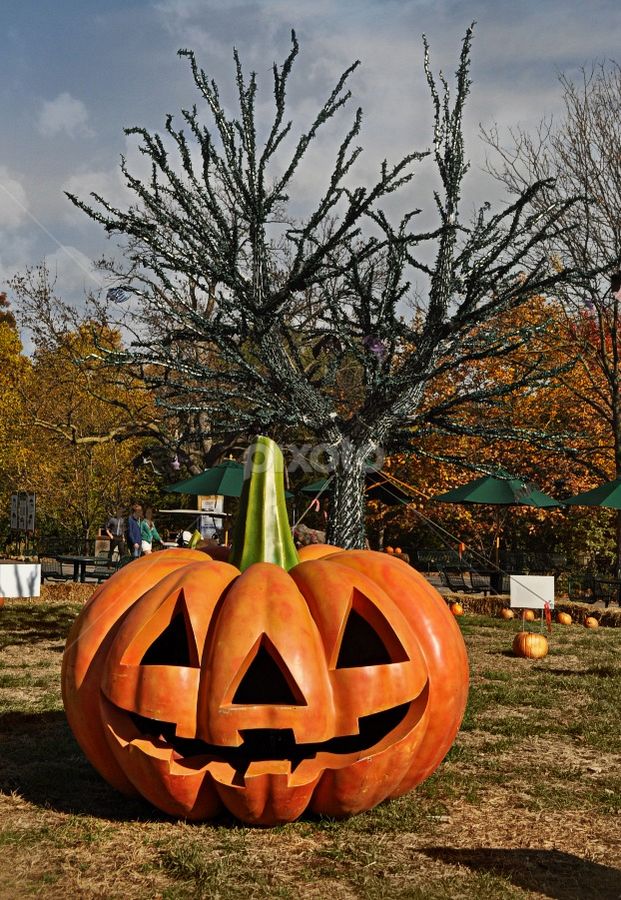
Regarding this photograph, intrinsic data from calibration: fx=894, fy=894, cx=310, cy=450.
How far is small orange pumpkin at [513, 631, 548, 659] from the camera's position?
912cm

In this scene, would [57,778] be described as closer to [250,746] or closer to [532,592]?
[250,746]

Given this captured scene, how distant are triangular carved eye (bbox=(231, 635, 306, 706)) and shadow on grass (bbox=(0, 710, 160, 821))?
0.70 metres

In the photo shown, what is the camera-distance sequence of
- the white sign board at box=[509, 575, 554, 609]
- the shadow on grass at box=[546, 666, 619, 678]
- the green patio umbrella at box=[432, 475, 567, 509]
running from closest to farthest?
the shadow on grass at box=[546, 666, 619, 678] → the white sign board at box=[509, 575, 554, 609] → the green patio umbrella at box=[432, 475, 567, 509]

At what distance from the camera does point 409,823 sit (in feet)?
13.0

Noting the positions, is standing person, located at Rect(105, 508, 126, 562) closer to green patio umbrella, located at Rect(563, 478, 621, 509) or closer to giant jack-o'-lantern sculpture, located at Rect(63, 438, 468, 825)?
green patio umbrella, located at Rect(563, 478, 621, 509)

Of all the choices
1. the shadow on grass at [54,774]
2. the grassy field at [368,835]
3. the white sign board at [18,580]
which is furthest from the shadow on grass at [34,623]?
the grassy field at [368,835]

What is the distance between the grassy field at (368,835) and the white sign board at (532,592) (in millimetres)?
4857

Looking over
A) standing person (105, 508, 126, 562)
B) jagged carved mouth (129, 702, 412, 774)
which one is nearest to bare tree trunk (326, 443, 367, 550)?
jagged carved mouth (129, 702, 412, 774)

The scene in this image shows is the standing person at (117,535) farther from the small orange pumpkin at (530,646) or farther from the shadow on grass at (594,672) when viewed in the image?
the shadow on grass at (594,672)

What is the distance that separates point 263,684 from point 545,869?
52.9 inches

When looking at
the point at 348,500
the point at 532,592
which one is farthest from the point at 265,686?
the point at 532,592

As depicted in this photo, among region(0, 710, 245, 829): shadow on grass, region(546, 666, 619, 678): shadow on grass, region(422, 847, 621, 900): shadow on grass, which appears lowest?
region(546, 666, 619, 678): shadow on grass

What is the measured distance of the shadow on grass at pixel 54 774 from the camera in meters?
4.14

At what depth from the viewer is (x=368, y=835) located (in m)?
3.80
